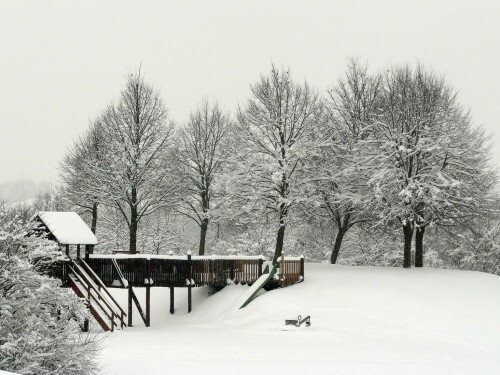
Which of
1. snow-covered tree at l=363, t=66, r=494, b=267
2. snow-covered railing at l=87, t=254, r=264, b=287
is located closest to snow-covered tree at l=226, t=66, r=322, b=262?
snow-covered tree at l=363, t=66, r=494, b=267

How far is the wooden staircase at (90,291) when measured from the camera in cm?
2044

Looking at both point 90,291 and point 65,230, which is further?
point 65,230

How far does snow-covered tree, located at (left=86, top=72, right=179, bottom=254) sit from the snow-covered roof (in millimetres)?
10019

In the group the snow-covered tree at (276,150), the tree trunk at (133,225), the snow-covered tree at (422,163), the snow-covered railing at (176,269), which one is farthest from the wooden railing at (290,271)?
the tree trunk at (133,225)

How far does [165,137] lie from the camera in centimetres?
3644

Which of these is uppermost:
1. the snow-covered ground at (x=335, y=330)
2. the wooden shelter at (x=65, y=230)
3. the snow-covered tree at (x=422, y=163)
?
the snow-covered tree at (x=422, y=163)

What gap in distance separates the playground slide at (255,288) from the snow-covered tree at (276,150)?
5.31 m

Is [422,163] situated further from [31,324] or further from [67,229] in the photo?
[31,324]

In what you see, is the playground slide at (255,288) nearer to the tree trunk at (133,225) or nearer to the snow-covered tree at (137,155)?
the tree trunk at (133,225)

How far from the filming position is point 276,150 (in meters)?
31.6

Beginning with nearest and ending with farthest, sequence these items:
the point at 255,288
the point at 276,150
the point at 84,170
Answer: the point at 255,288 < the point at 276,150 < the point at 84,170

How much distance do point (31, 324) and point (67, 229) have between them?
13.6 meters

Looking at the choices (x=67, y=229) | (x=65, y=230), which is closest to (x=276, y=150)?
(x=67, y=229)

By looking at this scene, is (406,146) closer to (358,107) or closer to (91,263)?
(358,107)
